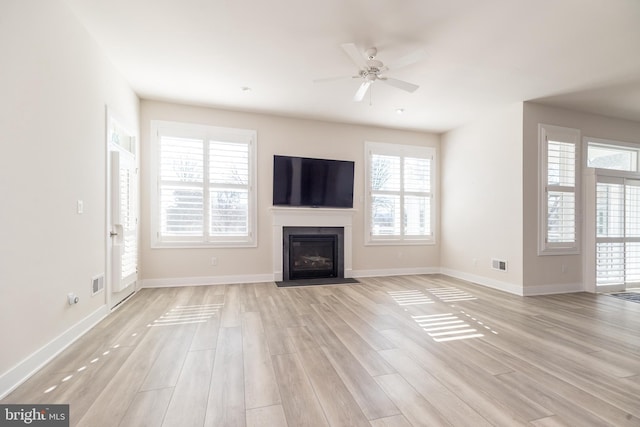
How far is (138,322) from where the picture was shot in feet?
9.85

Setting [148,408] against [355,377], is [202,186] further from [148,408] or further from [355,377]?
[355,377]

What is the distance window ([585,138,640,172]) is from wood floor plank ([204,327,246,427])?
5926 millimetres

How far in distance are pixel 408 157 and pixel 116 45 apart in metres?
4.87

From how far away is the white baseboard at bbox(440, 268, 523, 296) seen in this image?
14.4 feet

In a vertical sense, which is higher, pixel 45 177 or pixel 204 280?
pixel 45 177

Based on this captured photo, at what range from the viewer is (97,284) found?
2994 millimetres

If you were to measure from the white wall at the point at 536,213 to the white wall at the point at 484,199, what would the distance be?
4.0 inches

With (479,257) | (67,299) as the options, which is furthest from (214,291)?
(479,257)

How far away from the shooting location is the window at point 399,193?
5.64 m

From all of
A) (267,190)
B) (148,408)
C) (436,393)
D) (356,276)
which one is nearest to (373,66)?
(267,190)

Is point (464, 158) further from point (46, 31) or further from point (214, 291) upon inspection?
point (46, 31)

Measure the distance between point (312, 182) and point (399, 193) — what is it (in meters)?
1.83

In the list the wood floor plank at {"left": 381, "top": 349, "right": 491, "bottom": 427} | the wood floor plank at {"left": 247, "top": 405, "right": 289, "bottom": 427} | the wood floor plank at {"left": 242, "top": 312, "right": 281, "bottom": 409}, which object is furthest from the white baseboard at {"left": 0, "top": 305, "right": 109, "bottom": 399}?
the wood floor plank at {"left": 381, "top": 349, "right": 491, "bottom": 427}

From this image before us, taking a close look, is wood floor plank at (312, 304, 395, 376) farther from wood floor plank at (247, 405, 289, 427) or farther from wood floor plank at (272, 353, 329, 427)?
wood floor plank at (247, 405, 289, 427)
